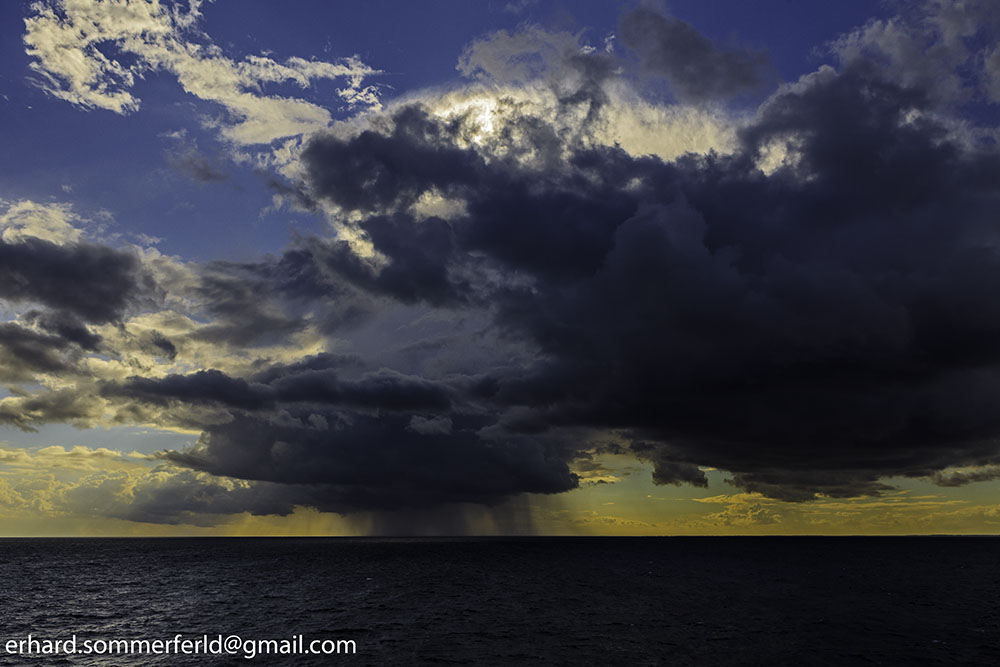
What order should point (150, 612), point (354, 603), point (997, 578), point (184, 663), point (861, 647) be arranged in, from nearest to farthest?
1. point (184, 663)
2. point (861, 647)
3. point (150, 612)
4. point (354, 603)
5. point (997, 578)

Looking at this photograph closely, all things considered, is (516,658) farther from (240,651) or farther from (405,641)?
(240,651)

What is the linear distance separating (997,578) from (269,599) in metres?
169

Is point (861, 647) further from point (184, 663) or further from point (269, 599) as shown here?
A: point (269, 599)

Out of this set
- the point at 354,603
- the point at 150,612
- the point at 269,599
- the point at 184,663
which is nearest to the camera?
the point at 184,663

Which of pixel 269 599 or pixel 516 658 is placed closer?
pixel 516 658

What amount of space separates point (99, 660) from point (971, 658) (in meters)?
83.4

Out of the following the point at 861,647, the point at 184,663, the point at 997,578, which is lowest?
the point at 997,578

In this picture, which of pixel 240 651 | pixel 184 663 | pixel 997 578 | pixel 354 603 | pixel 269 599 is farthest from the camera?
pixel 997 578

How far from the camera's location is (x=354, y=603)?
331ft

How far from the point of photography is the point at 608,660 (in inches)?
2360

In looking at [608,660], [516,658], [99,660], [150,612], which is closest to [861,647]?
[608,660]

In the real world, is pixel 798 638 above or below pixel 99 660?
below

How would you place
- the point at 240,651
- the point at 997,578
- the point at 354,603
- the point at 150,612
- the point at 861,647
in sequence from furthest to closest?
the point at 997,578, the point at 354,603, the point at 150,612, the point at 861,647, the point at 240,651

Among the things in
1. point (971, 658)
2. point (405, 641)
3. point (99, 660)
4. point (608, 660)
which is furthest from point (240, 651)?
point (971, 658)
